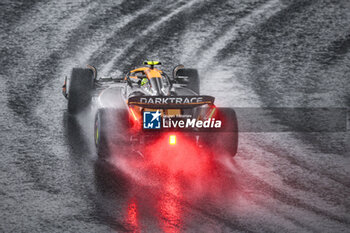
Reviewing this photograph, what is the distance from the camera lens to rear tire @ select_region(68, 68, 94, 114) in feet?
38.7

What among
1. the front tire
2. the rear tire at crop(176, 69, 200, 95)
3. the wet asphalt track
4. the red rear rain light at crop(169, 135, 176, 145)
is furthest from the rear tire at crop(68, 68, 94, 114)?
the red rear rain light at crop(169, 135, 176, 145)

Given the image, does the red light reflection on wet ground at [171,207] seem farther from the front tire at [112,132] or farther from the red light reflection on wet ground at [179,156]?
the front tire at [112,132]

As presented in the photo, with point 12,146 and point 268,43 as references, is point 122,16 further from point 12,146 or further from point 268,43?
point 12,146

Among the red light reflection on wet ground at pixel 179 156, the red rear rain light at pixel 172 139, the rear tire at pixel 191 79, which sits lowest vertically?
the red light reflection on wet ground at pixel 179 156

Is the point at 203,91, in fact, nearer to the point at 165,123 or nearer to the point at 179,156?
the point at 179,156

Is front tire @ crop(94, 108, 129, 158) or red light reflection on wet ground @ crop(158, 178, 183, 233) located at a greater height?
front tire @ crop(94, 108, 129, 158)

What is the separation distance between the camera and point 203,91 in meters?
13.9

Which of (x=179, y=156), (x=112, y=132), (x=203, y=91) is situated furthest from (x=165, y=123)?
(x=203, y=91)

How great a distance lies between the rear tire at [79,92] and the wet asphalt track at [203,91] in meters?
0.25

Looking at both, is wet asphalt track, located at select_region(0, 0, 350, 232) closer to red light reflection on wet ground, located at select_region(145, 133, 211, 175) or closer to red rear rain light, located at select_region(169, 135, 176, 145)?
red light reflection on wet ground, located at select_region(145, 133, 211, 175)

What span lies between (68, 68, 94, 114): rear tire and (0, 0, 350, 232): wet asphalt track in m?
0.25

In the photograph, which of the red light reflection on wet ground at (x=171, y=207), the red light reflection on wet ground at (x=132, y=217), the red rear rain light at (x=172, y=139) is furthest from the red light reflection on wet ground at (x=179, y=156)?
the red light reflection on wet ground at (x=132, y=217)

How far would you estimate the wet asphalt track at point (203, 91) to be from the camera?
774 centimetres

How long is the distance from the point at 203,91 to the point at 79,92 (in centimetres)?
319
